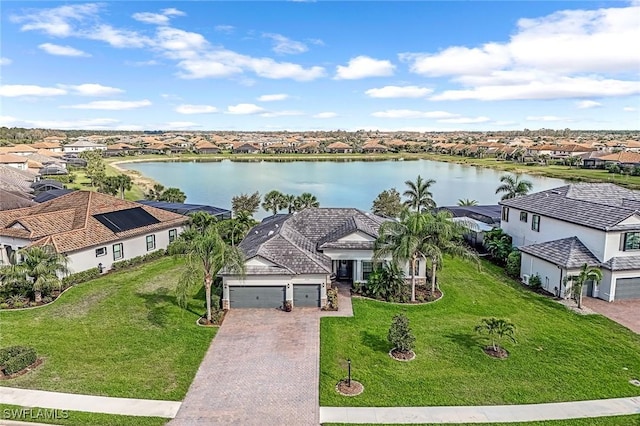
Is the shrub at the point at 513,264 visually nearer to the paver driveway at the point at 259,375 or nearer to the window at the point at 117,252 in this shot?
the paver driveway at the point at 259,375

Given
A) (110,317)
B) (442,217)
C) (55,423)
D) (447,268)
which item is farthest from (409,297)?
(55,423)

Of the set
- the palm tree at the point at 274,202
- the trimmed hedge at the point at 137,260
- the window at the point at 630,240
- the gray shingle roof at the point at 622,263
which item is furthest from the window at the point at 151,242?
the window at the point at 630,240

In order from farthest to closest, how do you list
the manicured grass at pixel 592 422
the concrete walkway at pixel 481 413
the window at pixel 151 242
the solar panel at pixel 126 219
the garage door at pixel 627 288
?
the window at pixel 151 242 → the solar panel at pixel 126 219 → the garage door at pixel 627 288 → the concrete walkway at pixel 481 413 → the manicured grass at pixel 592 422

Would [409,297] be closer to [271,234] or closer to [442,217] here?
[442,217]

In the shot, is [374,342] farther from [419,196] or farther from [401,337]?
[419,196]

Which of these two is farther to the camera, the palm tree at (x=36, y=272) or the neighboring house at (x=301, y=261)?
the palm tree at (x=36, y=272)

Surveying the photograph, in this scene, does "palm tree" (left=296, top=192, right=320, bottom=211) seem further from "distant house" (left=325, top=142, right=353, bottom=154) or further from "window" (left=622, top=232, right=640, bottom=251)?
"distant house" (left=325, top=142, right=353, bottom=154)
